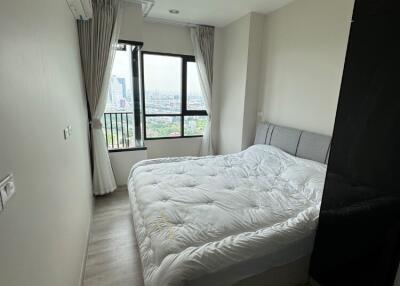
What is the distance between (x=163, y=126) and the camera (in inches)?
162

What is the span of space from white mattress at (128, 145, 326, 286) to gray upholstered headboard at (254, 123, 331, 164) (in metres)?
0.18

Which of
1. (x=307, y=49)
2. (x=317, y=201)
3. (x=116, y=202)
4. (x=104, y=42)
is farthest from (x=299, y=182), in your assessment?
(x=104, y=42)

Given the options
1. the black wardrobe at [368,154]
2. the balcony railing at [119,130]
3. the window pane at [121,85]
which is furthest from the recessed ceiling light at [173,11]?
the black wardrobe at [368,154]

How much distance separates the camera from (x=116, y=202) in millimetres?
3066

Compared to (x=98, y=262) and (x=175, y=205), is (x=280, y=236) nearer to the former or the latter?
(x=175, y=205)

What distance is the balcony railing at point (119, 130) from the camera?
11.6 ft

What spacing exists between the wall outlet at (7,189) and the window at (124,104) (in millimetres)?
2745

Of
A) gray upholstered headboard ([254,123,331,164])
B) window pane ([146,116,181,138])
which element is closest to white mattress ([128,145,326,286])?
gray upholstered headboard ([254,123,331,164])

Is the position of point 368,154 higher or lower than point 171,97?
lower

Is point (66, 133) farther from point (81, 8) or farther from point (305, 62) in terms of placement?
point (305, 62)

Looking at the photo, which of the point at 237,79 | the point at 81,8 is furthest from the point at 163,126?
the point at 81,8

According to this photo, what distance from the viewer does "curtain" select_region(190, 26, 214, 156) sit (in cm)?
387

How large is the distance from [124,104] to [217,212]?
2.59 metres

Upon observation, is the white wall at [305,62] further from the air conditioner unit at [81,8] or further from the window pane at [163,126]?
the air conditioner unit at [81,8]
